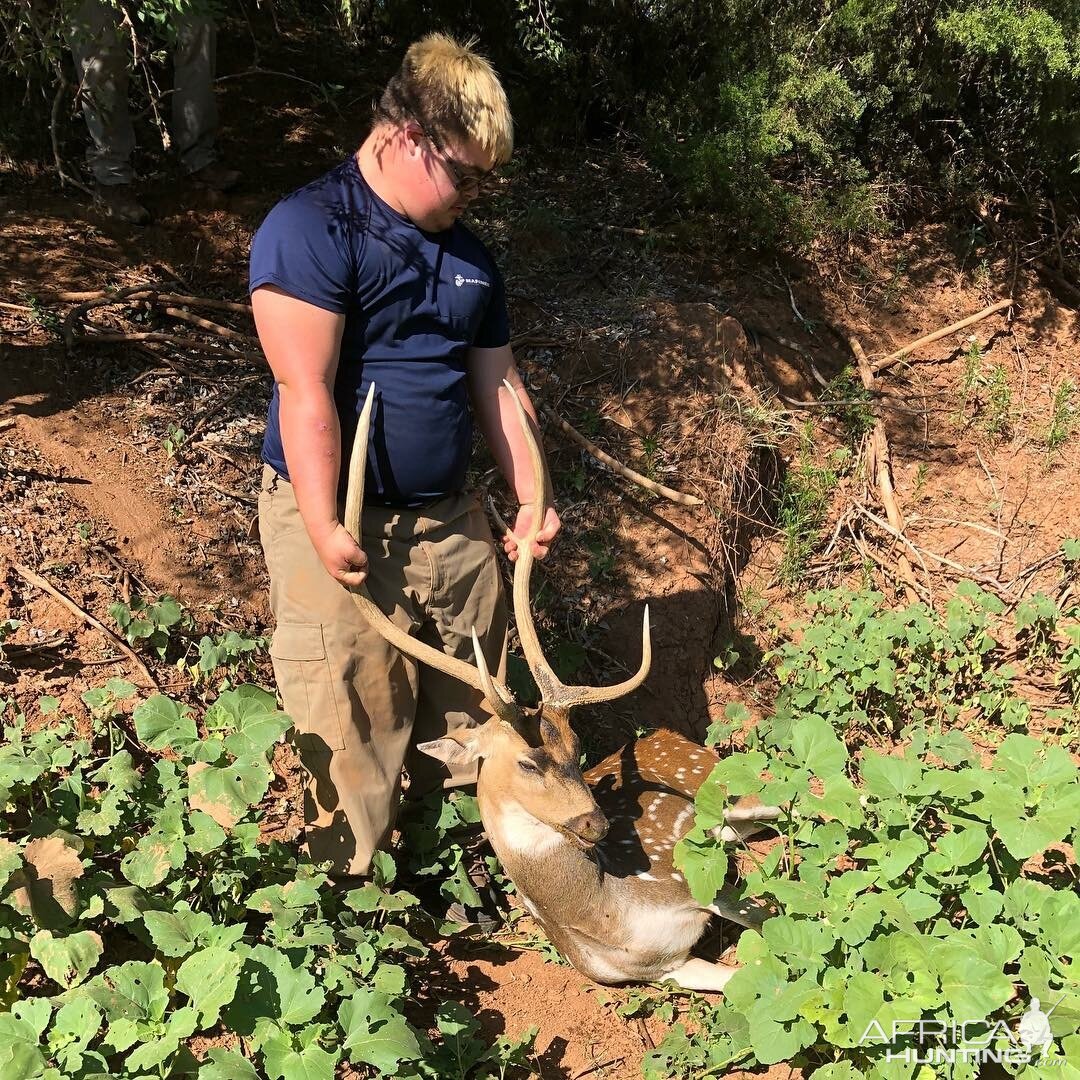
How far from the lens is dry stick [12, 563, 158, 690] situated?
3.79 meters

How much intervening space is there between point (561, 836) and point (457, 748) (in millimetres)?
444

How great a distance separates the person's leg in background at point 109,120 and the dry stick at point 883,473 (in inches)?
175

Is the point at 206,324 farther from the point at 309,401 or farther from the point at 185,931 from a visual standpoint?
the point at 185,931

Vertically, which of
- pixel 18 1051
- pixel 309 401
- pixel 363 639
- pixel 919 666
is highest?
pixel 309 401

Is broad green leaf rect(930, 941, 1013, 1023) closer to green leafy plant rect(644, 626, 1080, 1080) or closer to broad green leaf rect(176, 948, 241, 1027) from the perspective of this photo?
green leafy plant rect(644, 626, 1080, 1080)

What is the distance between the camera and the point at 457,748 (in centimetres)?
326

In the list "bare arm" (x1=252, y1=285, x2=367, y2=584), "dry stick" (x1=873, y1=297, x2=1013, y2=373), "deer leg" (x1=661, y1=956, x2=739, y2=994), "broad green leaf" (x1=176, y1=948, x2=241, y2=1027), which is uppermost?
"bare arm" (x1=252, y1=285, x2=367, y2=584)

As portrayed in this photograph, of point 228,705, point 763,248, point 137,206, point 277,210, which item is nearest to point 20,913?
point 228,705

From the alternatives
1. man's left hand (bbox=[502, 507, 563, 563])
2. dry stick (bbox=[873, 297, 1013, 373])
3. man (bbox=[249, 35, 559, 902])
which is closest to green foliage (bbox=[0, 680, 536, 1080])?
man (bbox=[249, 35, 559, 902])

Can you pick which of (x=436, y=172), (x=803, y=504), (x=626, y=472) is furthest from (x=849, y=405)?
(x=436, y=172)

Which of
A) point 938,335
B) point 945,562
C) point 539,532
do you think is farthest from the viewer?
point 938,335

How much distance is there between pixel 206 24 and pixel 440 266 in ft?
12.2

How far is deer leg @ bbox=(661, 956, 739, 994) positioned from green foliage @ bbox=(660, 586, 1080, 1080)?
0.20 m

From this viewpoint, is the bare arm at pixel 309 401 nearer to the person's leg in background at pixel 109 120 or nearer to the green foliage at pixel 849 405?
the person's leg in background at pixel 109 120
